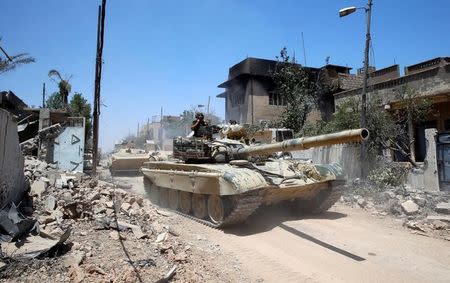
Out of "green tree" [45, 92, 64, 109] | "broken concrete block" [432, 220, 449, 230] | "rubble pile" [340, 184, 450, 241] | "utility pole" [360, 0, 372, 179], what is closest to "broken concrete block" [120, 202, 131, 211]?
"rubble pile" [340, 184, 450, 241]

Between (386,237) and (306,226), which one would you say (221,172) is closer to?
(306,226)

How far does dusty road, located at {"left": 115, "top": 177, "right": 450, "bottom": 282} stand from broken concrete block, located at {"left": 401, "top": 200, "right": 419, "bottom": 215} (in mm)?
488

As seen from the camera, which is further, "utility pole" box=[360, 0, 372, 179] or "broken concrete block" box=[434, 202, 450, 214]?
"utility pole" box=[360, 0, 372, 179]

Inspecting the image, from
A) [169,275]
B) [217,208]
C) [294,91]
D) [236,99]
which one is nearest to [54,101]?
[236,99]

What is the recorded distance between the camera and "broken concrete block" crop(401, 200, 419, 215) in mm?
8734

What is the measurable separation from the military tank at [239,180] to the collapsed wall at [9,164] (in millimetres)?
3483

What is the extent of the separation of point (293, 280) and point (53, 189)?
226 inches

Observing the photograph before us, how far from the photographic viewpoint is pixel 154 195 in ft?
38.1

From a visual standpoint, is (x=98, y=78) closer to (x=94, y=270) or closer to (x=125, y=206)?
(x=125, y=206)

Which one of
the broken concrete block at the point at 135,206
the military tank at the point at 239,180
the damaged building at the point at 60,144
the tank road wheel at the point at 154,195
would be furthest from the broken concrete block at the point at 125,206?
the damaged building at the point at 60,144

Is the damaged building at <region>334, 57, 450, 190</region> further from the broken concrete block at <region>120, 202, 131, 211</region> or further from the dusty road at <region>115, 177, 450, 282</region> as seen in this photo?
the broken concrete block at <region>120, 202, 131, 211</region>

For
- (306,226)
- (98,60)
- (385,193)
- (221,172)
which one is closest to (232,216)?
(221,172)

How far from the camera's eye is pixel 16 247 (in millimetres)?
4605

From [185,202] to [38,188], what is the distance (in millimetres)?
3377
